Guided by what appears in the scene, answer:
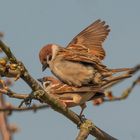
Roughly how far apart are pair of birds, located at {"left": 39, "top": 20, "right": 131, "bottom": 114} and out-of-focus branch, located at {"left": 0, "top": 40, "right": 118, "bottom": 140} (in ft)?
1.77

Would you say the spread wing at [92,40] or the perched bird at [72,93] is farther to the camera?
the spread wing at [92,40]

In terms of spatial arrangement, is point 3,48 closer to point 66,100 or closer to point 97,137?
point 97,137

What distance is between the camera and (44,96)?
3.02 meters

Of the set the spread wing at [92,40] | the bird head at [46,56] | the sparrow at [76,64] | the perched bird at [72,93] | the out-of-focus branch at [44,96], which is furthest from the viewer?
the spread wing at [92,40]

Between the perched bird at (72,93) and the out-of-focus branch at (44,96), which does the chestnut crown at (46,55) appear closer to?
the perched bird at (72,93)

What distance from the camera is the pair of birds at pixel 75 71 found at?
14.5ft

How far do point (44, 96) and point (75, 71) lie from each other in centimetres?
194

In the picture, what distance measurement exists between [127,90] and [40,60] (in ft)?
9.09

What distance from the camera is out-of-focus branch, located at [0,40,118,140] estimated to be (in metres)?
2.71

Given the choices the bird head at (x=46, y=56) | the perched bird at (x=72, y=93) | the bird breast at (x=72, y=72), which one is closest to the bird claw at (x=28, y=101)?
the perched bird at (x=72, y=93)

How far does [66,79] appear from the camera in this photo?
4848 millimetres

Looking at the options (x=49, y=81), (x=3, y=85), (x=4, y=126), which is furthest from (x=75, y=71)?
(x=3, y=85)

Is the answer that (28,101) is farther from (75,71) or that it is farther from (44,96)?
(75,71)

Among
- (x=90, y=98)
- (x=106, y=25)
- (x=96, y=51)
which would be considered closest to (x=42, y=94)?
(x=90, y=98)
